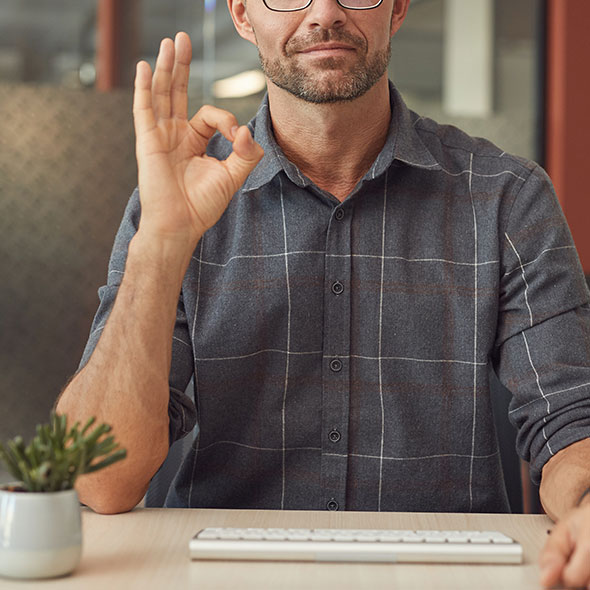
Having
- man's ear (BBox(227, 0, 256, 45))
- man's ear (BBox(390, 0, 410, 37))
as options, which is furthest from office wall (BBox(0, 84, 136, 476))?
man's ear (BBox(390, 0, 410, 37))

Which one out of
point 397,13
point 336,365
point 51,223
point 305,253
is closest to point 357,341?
point 336,365

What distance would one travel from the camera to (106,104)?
127 inches

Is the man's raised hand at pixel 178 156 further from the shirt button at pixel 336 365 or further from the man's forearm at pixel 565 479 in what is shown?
the man's forearm at pixel 565 479

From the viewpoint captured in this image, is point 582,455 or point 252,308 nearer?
point 582,455

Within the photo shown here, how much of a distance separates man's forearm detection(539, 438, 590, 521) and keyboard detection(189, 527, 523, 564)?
206 millimetres

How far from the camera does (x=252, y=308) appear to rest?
54.8 inches

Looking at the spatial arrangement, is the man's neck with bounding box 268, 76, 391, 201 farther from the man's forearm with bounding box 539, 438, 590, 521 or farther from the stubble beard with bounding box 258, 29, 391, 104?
the man's forearm with bounding box 539, 438, 590, 521

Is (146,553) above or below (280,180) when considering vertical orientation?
below

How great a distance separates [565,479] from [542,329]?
287 millimetres

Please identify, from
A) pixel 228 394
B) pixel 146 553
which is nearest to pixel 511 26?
pixel 228 394

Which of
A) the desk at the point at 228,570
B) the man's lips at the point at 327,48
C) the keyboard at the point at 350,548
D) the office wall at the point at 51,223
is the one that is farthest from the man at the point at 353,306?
the office wall at the point at 51,223

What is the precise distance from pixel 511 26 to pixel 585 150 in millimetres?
610

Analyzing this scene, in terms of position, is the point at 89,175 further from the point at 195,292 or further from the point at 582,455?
the point at 582,455

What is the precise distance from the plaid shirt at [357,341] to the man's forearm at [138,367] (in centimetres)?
16
